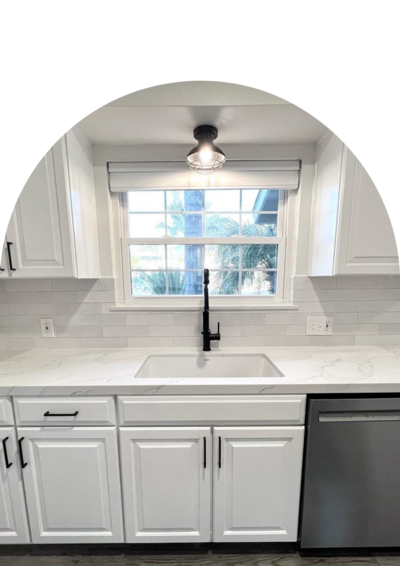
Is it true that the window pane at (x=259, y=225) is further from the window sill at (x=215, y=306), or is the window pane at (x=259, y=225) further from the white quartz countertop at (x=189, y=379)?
the white quartz countertop at (x=189, y=379)

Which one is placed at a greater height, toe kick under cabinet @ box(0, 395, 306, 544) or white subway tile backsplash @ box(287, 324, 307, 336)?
white subway tile backsplash @ box(287, 324, 307, 336)

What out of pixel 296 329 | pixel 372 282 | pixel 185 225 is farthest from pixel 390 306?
pixel 185 225

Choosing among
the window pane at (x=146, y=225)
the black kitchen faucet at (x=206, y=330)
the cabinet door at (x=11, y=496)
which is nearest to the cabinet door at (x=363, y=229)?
the black kitchen faucet at (x=206, y=330)

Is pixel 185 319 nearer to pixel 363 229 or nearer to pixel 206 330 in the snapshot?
pixel 206 330

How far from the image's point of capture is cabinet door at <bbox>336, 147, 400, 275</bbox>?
1.30 m

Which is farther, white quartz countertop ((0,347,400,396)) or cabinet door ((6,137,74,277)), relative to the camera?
cabinet door ((6,137,74,277))

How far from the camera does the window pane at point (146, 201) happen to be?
5.52 ft

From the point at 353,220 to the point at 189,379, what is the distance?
3.79 ft

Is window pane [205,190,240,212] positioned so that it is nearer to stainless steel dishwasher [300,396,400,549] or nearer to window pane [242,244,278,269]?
window pane [242,244,278,269]

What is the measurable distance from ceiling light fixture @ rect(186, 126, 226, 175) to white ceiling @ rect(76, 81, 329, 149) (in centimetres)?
4

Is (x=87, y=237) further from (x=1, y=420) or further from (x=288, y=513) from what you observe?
(x=288, y=513)

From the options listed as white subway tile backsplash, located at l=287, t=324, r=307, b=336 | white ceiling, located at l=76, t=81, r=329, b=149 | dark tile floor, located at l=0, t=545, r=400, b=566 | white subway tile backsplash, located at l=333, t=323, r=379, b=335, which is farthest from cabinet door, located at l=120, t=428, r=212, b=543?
white ceiling, located at l=76, t=81, r=329, b=149

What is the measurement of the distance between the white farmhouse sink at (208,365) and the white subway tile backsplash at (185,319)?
10 cm

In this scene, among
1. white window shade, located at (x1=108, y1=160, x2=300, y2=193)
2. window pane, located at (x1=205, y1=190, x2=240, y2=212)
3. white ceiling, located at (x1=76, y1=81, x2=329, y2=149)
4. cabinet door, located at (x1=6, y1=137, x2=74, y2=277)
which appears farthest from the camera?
window pane, located at (x1=205, y1=190, x2=240, y2=212)
